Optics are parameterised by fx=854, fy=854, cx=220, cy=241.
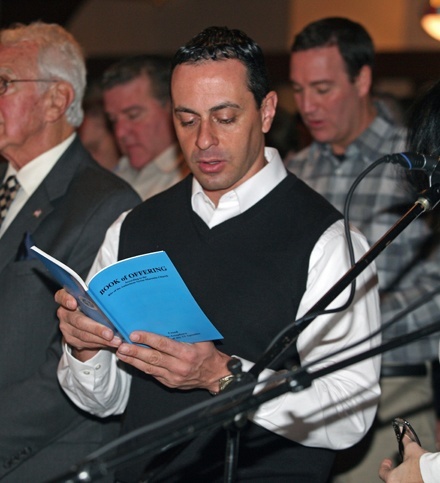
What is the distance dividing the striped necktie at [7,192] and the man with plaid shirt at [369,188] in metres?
1.22

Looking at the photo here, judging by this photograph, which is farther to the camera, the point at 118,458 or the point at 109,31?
the point at 109,31

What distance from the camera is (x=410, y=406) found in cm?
318

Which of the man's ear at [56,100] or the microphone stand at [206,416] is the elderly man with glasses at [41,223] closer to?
the man's ear at [56,100]

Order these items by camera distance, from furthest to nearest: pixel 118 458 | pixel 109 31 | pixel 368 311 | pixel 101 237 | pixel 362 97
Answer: pixel 109 31, pixel 362 97, pixel 101 237, pixel 368 311, pixel 118 458

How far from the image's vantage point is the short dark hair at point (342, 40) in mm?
3502

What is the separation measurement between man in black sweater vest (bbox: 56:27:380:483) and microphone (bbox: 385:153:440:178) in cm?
47

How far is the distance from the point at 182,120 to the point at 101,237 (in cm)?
59

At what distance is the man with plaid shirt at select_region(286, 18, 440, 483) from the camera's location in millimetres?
3131

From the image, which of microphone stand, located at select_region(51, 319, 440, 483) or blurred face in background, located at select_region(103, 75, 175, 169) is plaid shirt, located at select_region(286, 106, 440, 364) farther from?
microphone stand, located at select_region(51, 319, 440, 483)

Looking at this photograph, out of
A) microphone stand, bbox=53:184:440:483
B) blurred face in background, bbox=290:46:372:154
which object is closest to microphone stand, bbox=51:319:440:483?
microphone stand, bbox=53:184:440:483

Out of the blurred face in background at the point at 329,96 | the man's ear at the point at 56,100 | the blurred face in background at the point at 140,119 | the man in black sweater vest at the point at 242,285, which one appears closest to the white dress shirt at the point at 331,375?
the man in black sweater vest at the point at 242,285

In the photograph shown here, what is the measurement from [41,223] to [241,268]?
0.87 m

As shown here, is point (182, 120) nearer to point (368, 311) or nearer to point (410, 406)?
point (368, 311)

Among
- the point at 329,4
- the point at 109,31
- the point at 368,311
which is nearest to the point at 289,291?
the point at 368,311
